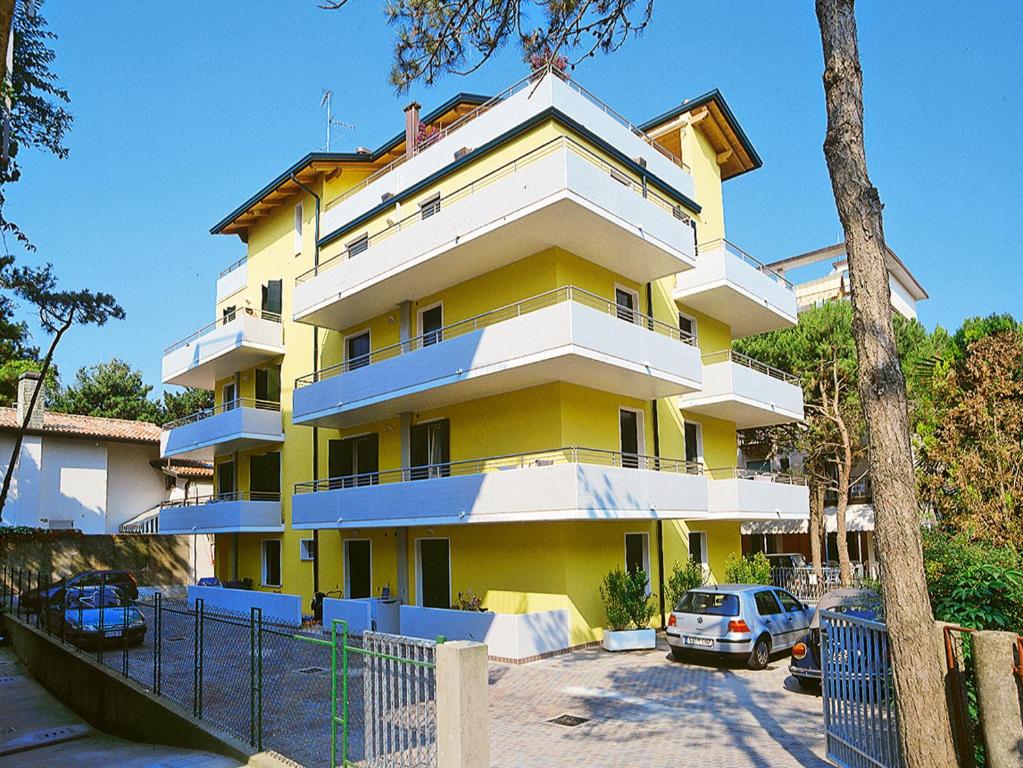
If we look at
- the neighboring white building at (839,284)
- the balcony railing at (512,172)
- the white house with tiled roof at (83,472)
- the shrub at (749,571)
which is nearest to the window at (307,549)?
the balcony railing at (512,172)

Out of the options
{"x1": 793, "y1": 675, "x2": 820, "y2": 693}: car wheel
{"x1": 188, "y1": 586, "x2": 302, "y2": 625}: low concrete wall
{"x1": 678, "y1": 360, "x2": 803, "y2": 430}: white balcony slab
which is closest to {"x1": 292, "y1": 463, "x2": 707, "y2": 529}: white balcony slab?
{"x1": 678, "y1": 360, "x2": 803, "y2": 430}: white balcony slab

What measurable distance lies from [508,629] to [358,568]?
8.15m

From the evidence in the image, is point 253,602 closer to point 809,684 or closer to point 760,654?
point 760,654

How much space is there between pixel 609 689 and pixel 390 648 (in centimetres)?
719

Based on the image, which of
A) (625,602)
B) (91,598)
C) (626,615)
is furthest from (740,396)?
(91,598)

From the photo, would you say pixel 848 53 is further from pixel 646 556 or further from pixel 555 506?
pixel 646 556

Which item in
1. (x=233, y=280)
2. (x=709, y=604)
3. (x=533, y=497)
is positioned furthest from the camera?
(x=233, y=280)

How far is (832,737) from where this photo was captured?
8.19 metres

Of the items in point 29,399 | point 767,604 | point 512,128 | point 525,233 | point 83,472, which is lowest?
point 767,604

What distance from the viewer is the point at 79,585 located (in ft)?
68.6

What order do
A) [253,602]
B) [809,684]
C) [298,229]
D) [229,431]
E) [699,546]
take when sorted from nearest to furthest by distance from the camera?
[809,684] < [699,546] < [253,602] < [229,431] < [298,229]

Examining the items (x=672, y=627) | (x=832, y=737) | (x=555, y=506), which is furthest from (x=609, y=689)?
(x=832, y=737)

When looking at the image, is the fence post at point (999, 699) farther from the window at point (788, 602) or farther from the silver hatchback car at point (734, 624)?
the window at point (788, 602)

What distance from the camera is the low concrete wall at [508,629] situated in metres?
15.8
